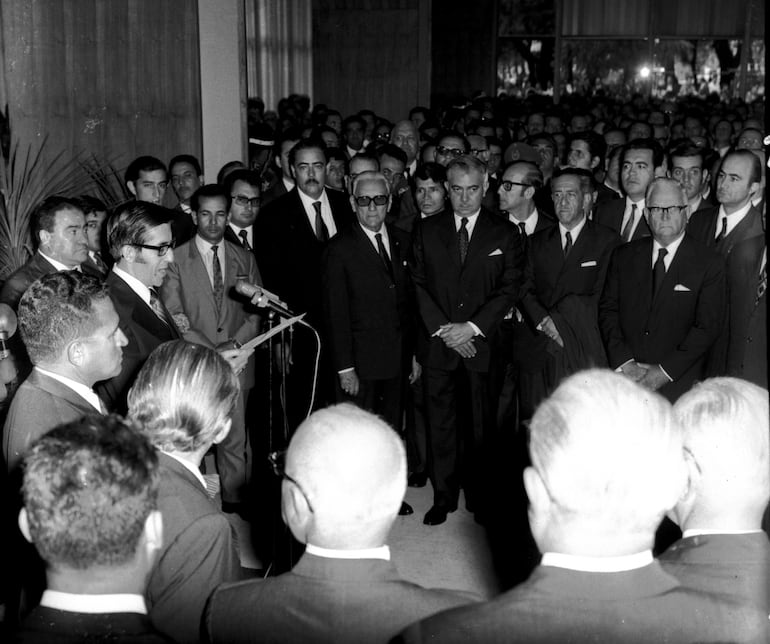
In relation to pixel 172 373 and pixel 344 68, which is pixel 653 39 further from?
pixel 172 373

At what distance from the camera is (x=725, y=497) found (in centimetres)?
178

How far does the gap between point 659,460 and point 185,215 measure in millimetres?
4151

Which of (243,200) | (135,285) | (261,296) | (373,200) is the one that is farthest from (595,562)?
(243,200)

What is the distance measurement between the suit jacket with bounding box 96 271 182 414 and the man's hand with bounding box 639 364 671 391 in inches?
87.8

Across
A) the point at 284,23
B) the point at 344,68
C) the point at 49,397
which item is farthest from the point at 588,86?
the point at 49,397

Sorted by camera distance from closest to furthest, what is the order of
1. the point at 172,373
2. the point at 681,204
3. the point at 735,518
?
1. the point at 735,518
2. the point at 172,373
3. the point at 681,204

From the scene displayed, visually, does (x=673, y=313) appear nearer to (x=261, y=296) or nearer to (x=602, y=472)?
(x=261, y=296)

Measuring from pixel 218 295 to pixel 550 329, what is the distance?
5.51 feet

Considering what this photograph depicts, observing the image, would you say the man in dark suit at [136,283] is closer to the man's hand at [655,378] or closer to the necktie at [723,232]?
the man's hand at [655,378]

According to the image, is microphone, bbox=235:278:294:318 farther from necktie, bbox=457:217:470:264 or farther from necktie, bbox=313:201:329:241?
necktie, bbox=313:201:329:241

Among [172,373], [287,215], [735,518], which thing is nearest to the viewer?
[735,518]

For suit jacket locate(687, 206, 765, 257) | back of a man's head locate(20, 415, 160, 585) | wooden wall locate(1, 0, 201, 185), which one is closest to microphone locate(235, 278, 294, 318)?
back of a man's head locate(20, 415, 160, 585)

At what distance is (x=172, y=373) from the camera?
223 centimetres

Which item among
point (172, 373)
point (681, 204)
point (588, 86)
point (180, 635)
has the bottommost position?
point (180, 635)
